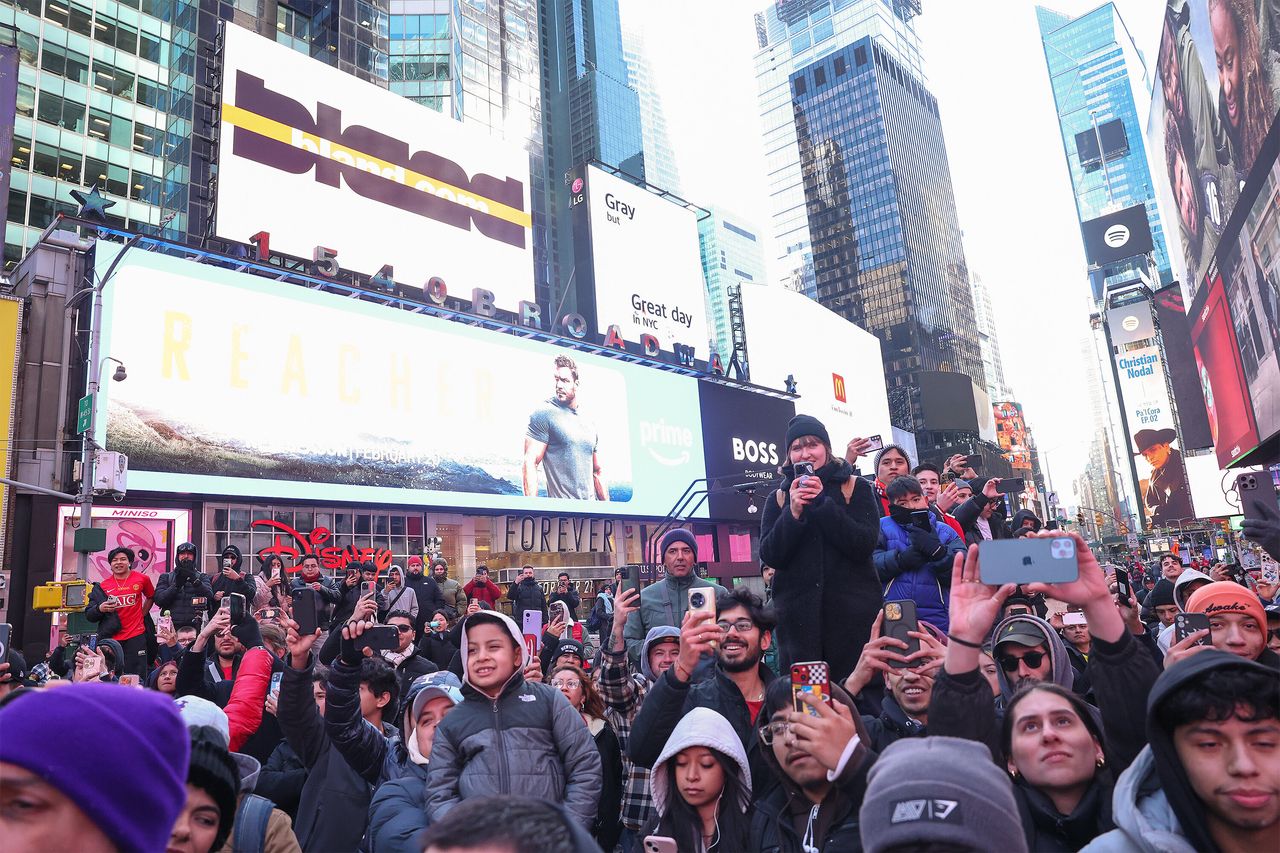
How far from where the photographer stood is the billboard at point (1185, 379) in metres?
38.7

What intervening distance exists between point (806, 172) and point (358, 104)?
400ft

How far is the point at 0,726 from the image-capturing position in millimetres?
1559

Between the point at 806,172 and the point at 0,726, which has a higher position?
the point at 806,172

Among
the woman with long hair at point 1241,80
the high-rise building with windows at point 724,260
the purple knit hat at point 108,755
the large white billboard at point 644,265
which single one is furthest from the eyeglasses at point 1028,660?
the high-rise building with windows at point 724,260

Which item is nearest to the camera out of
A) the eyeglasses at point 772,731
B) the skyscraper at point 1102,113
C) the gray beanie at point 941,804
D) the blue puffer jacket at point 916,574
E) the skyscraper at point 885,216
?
the gray beanie at point 941,804

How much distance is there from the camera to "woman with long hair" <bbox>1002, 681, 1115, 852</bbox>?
2.71 m

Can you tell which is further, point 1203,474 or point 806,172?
point 806,172

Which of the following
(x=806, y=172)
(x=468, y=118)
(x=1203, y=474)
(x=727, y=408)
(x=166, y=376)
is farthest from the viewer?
(x=806, y=172)

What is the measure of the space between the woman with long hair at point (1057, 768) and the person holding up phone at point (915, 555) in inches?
89.5

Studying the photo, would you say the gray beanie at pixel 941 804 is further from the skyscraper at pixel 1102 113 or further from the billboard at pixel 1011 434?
the skyscraper at pixel 1102 113

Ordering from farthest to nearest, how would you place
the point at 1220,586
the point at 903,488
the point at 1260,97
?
the point at 1260,97, the point at 903,488, the point at 1220,586

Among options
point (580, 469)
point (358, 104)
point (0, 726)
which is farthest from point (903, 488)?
point (358, 104)

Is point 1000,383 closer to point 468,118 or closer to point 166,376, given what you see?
point 468,118

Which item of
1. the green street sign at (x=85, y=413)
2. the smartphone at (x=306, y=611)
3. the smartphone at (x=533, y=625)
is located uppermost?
the green street sign at (x=85, y=413)
